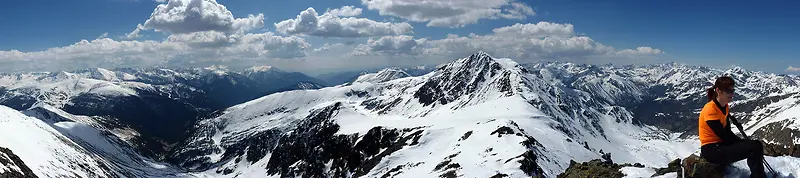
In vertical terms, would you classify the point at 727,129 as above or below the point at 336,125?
above

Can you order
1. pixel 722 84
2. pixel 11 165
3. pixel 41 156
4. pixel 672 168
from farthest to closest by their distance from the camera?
pixel 41 156 < pixel 11 165 < pixel 672 168 < pixel 722 84

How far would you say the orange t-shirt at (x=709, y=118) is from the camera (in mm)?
13219

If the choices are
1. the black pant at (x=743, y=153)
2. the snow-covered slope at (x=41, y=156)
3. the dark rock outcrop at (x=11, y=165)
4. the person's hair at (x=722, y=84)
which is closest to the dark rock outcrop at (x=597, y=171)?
Result: the black pant at (x=743, y=153)

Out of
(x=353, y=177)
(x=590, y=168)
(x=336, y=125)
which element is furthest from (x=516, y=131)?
(x=336, y=125)

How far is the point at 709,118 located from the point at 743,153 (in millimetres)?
1565

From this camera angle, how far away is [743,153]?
13516mm

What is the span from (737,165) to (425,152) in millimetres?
92546

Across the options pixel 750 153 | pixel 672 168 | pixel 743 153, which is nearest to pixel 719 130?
pixel 743 153

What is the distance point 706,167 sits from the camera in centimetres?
1540

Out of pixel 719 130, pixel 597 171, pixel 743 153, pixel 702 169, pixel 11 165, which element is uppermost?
pixel 719 130

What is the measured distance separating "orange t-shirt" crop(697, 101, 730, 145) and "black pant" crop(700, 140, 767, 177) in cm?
19

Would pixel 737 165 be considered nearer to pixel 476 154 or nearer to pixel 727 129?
pixel 727 129

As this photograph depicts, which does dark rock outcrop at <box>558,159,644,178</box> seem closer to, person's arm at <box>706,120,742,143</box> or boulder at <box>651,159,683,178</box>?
boulder at <box>651,159,683,178</box>

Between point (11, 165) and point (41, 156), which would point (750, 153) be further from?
point (41, 156)
